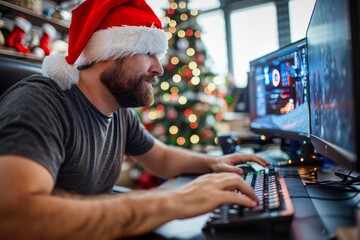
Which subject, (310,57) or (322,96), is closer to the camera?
(322,96)

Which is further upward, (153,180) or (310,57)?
(310,57)

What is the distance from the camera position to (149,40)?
1.01 meters

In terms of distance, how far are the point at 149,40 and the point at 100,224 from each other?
0.68m

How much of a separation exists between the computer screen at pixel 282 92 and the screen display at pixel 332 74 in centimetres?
18

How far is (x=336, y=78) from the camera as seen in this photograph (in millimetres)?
601

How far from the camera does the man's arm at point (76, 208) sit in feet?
1.53

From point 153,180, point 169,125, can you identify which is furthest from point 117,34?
point 153,180

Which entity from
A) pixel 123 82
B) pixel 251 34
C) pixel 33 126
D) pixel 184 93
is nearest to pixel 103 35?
pixel 123 82

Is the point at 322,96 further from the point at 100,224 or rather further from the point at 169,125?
the point at 169,125

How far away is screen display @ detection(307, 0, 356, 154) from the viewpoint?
1.66 ft

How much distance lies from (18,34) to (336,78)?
2.09m

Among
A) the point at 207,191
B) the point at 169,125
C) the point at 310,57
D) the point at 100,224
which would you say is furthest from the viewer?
the point at 169,125

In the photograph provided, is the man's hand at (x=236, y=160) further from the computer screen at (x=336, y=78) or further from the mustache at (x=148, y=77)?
the mustache at (x=148, y=77)

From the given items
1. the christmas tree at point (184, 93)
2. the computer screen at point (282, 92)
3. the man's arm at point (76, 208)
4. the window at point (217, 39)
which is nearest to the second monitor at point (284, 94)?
the computer screen at point (282, 92)
